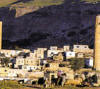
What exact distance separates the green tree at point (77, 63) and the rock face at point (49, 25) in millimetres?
15442

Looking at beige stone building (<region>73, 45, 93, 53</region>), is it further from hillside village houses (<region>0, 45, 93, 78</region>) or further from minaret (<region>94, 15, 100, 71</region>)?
minaret (<region>94, 15, 100, 71</region>)

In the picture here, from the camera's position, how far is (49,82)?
5197cm

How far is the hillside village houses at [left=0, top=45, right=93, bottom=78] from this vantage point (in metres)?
57.0

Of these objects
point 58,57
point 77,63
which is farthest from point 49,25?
point 77,63

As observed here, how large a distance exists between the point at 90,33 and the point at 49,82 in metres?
30.3

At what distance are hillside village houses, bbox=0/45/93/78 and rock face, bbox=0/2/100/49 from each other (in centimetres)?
1048

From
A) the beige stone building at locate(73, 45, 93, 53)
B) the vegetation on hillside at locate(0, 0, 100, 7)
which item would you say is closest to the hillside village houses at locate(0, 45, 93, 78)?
the beige stone building at locate(73, 45, 93, 53)

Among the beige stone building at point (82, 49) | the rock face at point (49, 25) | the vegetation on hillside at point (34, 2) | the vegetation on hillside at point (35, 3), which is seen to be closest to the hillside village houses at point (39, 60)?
the beige stone building at point (82, 49)

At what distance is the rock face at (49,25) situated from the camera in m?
83.1

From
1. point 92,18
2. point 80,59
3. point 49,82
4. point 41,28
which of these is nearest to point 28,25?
point 41,28

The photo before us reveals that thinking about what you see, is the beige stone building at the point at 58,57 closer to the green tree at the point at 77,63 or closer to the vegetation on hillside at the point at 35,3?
the green tree at the point at 77,63

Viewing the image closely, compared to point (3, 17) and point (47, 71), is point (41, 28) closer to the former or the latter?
point (3, 17)

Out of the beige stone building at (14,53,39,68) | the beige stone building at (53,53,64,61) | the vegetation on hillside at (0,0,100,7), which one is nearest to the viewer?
the beige stone building at (14,53,39,68)

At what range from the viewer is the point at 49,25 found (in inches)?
3629
